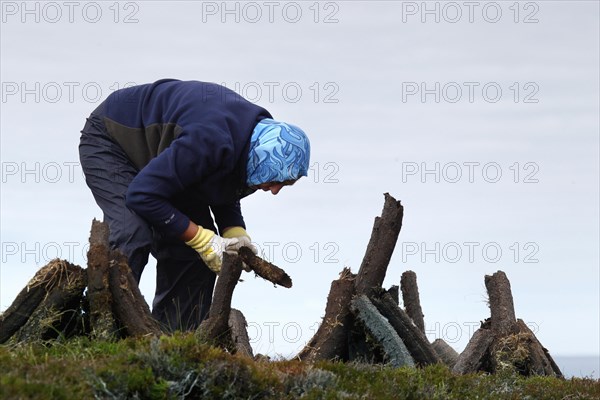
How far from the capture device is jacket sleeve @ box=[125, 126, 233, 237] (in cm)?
870

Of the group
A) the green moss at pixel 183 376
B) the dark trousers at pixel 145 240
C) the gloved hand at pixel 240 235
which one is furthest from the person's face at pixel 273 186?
the green moss at pixel 183 376

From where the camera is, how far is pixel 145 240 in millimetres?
9039

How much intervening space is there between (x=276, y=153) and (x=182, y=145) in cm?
92

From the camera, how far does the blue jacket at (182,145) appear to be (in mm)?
8719

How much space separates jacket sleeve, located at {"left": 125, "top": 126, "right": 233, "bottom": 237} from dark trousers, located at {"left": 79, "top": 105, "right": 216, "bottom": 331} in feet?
1.03

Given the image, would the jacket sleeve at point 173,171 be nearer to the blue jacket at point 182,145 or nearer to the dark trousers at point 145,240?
the blue jacket at point 182,145

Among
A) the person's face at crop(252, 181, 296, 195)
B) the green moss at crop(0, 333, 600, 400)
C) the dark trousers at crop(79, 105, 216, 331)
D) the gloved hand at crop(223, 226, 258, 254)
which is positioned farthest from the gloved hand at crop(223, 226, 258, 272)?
the green moss at crop(0, 333, 600, 400)

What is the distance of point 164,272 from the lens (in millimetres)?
10281

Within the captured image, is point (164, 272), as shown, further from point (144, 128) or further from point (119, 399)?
point (119, 399)

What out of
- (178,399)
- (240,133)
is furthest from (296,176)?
(178,399)

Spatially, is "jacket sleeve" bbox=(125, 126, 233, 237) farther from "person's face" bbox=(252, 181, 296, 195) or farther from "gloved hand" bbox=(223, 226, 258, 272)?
"gloved hand" bbox=(223, 226, 258, 272)

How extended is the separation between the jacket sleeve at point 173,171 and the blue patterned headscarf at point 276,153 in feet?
1.19

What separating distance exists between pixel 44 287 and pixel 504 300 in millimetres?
4857

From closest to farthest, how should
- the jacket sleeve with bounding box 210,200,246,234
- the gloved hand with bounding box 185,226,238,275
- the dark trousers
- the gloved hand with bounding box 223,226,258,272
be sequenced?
1. the dark trousers
2. the gloved hand with bounding box 185,226,238,275
3. the gloved hand with bounding box 223,226,258,272
4. the jacket sleeve with bounding box 210,200,246,234
